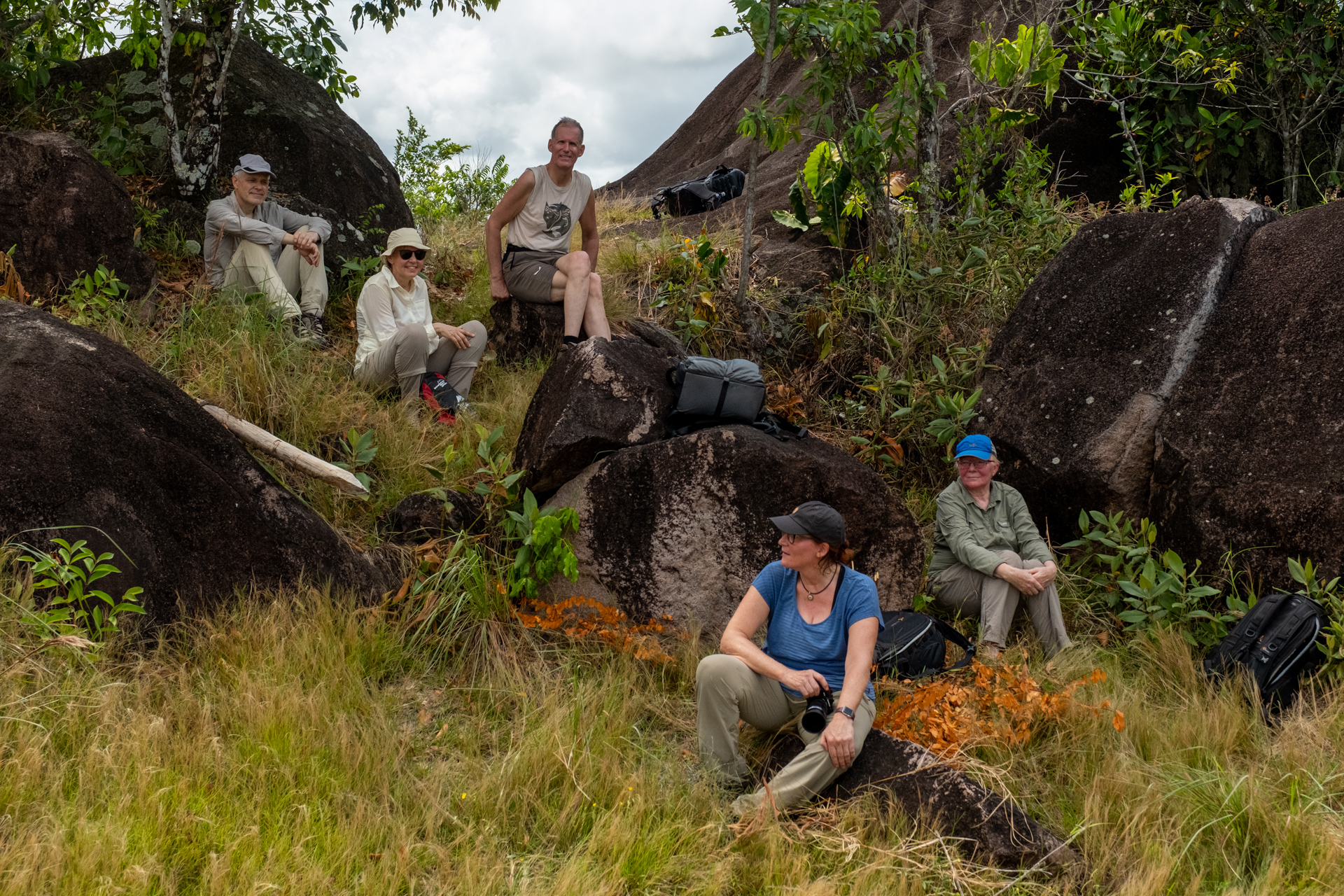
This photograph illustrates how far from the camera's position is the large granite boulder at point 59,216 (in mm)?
7020

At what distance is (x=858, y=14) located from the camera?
293 inches

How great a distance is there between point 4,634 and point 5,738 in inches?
22.1

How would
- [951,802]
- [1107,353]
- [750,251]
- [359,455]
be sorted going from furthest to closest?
1. [750,251]
2. [1107,353]
3. [359,455]
4. [951,802]

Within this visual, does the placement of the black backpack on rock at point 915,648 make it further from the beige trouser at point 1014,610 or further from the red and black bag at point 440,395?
the red and black bag at point 440,395

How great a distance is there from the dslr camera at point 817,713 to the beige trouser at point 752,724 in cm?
2

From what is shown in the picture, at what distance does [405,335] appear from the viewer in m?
6.92

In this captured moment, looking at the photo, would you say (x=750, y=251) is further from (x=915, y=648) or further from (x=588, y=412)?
(x=915, y=648)

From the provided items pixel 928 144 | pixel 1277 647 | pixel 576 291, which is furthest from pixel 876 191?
pixel 1277 647

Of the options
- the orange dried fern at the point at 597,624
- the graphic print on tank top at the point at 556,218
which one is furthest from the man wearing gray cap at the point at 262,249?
the orange dried fern at the point at 597,624

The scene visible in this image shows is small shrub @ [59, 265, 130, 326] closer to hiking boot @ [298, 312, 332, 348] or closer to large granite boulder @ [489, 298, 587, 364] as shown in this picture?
hiking boot @ [298, 312, 332, 348]

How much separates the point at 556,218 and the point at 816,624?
457 cm

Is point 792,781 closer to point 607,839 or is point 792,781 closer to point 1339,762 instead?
point 607,839

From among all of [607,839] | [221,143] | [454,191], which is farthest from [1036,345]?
[454,191]

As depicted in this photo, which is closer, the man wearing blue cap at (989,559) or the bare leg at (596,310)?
the man wearing blue cap at (989,559)
